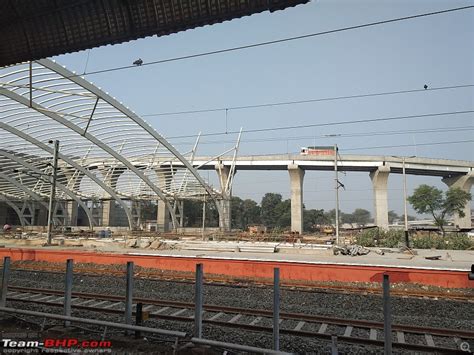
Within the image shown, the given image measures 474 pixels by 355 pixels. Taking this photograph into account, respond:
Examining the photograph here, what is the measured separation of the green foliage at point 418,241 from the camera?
101 ft

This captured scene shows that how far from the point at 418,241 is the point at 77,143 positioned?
3675 cm

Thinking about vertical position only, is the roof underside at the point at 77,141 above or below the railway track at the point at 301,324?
above

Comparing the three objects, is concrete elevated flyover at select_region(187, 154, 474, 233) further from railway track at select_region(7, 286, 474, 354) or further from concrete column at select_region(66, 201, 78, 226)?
railway track at select_region(7, 286, 474, 354)

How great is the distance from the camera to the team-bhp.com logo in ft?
18.7

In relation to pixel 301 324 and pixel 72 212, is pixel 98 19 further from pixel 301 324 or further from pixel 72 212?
pixel 72 212

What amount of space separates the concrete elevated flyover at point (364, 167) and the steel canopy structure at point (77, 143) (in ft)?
59.8

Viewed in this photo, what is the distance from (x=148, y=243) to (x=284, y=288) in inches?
700

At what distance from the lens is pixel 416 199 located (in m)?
53.8

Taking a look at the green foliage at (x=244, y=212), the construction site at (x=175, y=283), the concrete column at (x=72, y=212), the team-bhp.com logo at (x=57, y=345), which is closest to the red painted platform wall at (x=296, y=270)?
the construction site at (x=175, y=283)

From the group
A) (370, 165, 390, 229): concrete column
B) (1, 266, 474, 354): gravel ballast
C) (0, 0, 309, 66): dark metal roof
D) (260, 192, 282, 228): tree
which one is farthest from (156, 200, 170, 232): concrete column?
(0, 0, 309, 66): dark metal roof

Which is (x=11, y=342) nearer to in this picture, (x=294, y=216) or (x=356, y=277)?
(x=356, y=277)

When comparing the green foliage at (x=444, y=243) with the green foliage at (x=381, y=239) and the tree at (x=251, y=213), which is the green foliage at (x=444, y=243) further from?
the tree at (x=251, y=213)

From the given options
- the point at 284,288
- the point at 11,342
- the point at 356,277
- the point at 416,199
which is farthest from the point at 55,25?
the point at 416,199

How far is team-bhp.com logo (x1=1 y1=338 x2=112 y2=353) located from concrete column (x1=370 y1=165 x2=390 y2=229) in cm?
7255
